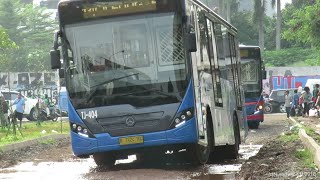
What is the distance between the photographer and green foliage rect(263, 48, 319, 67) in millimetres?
69625

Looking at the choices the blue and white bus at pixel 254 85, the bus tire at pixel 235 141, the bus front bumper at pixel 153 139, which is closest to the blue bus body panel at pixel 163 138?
the bus front bumper at pixel 153 139

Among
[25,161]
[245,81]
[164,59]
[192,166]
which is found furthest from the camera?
[245,81]

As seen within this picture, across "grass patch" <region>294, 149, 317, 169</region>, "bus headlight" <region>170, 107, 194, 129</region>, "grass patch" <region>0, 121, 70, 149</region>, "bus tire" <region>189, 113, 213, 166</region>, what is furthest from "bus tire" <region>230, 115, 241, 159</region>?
"grass patch" <region>0, 121, 70, 149</region>

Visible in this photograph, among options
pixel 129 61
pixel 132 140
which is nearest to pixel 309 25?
A: pixel 129 61

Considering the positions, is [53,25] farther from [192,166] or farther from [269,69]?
[192,166]

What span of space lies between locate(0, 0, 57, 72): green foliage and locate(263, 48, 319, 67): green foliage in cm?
2237

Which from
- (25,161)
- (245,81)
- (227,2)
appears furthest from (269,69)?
(25,161)

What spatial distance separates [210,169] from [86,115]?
252 cm

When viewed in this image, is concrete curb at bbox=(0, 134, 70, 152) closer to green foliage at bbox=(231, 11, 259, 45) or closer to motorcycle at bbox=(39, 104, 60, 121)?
motorcycle at bbox=(39, 104, 60, 121)

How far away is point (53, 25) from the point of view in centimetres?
6612

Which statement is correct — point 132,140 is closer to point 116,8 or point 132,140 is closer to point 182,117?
point 182,117

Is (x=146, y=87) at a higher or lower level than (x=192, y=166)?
higher

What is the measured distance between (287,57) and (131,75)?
60121mm

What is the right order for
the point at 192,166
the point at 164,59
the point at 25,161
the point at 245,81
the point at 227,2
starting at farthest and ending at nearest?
the point at 227,2, the point at 245,81, the point at 25,161, the point at 192,166, the point at 164,59
